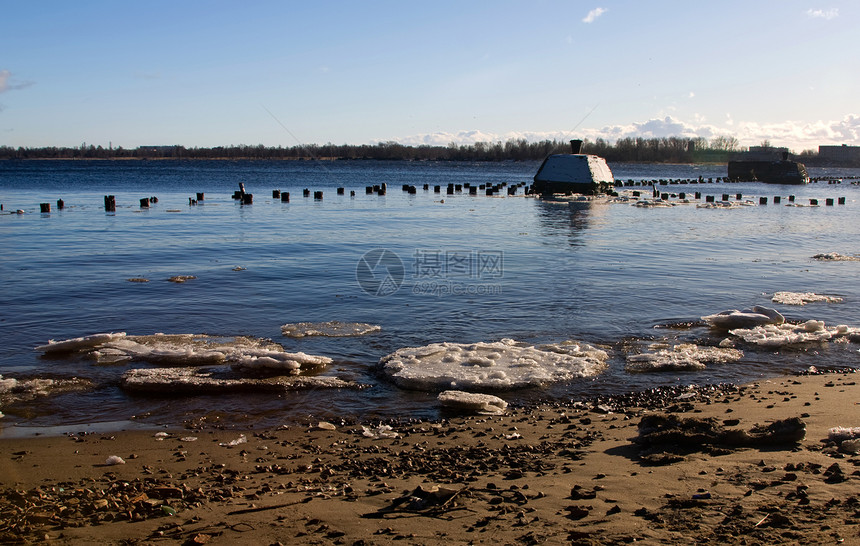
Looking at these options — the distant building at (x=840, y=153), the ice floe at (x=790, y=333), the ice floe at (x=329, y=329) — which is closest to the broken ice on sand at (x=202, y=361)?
the ice floe at (x=329, y=329)

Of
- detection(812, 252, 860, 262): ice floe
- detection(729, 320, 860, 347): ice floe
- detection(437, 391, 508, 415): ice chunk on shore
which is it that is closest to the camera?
detection(437, 391, 508, 415): ice chunk on shore

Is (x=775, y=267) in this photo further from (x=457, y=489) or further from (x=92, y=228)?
(x=92, y=228)

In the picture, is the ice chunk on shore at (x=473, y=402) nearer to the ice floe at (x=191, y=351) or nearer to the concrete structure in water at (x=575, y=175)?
the ice floe at (x=191, y=351)

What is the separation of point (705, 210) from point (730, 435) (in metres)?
36.2

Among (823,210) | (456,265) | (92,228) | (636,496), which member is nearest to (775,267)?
(456,265)

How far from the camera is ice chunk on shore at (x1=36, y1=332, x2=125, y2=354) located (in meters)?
8.84

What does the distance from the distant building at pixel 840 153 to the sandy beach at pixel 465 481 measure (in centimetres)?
20350

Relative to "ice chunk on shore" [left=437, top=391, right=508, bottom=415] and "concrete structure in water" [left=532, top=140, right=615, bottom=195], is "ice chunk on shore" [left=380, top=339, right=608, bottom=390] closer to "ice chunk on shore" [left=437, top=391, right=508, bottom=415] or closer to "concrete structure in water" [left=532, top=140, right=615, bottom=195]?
"ice chunk on shore" [left=437, top=391, right=508, bottom=415]

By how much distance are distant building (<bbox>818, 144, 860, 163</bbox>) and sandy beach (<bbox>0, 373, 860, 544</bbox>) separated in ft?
668

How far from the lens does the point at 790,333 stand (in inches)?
382

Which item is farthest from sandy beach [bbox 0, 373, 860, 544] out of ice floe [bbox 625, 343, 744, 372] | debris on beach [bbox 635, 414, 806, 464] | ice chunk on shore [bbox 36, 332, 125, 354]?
ice chunk on shore [bbox 36, 332, 125, 354]

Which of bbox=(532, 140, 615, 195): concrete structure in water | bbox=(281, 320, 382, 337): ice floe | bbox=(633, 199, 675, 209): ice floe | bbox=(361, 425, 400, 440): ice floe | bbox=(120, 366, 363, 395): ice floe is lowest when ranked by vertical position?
bbox=(361, 425, 400, 440): ice floe

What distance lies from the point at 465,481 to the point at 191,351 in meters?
5.16

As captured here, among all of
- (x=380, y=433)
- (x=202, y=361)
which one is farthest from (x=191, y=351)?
(x=380, y=433)
